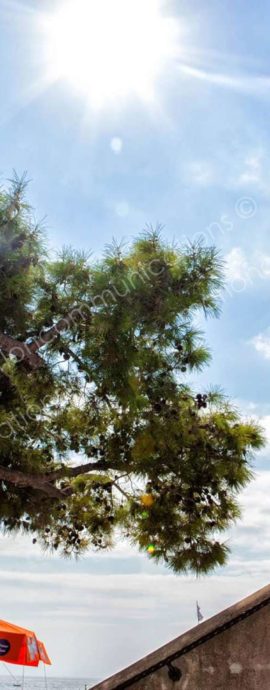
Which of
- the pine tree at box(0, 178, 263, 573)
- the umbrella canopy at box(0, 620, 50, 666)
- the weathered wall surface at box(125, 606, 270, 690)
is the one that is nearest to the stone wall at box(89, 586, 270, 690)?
the weathered wall surface at box(125, 606, 270, 690)

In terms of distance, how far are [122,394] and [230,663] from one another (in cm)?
264

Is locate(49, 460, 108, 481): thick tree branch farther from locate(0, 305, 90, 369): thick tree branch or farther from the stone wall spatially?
the stone wall

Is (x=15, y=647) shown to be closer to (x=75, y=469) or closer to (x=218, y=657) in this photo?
(x=75, y=469)

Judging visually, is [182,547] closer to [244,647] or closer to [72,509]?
[72,509]

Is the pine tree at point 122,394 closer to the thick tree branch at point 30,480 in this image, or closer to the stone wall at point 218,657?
the thick tree branch at point 30,480

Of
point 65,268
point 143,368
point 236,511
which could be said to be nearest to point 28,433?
point 143,368

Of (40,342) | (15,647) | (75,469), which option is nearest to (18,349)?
(40,342)

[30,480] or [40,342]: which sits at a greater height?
[40,342]

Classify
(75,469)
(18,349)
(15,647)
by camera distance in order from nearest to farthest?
(18,349) → (75,469) → (15,647)

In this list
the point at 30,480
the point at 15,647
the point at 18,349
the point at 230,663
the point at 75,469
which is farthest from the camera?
the point at 15,647

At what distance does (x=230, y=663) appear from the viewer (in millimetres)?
2643

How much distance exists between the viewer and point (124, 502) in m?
6.36

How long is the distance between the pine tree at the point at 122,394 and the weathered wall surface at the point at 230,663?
7.79ft

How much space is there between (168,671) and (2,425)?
3.04m
